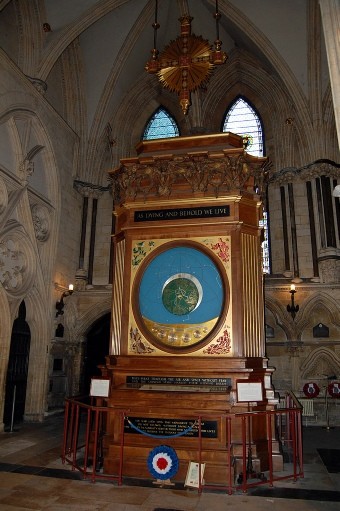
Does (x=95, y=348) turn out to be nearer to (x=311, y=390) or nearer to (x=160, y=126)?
(x=311, y=390)

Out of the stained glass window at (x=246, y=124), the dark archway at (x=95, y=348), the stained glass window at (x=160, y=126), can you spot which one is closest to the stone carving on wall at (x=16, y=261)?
the dark archway at (x=95, y=348)

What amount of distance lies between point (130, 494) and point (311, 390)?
6.61m

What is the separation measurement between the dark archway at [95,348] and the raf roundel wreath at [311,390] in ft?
19.1

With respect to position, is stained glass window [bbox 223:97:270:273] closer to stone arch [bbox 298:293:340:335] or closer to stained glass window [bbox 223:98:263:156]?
stained glass window [bbox 223:98:263:156]

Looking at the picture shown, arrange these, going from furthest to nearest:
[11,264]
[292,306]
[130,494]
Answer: [292,306], [11,264], [130,494]

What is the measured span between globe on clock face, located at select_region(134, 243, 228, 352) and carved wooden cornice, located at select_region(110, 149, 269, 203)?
0.95 meters

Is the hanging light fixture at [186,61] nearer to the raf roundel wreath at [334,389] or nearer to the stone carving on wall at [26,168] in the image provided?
the stone carving on wall at [26,168]

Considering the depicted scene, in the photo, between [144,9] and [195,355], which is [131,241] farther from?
[144,9]

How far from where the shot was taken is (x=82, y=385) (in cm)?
1193

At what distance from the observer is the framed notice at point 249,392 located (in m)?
5.19

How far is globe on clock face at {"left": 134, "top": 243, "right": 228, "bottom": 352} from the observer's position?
6.07m

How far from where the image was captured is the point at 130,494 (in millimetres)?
4566

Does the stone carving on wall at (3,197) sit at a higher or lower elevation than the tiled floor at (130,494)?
higher

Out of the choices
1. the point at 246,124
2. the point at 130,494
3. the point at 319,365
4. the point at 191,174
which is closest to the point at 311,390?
the point at 319,365
